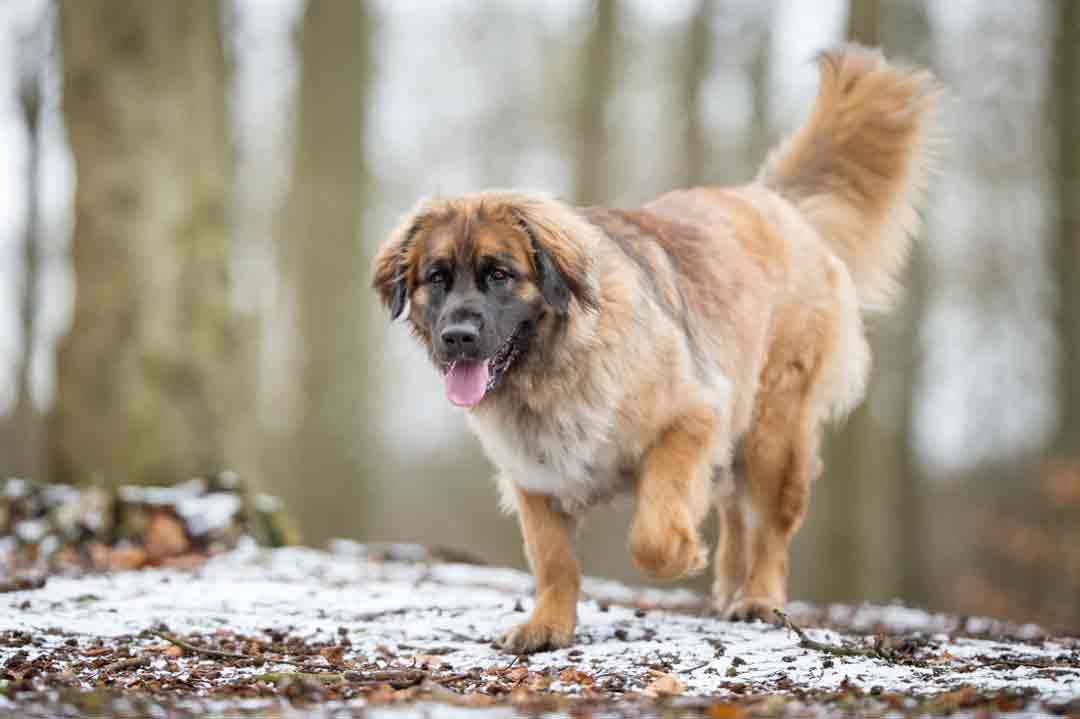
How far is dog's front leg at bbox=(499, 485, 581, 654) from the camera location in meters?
5.03

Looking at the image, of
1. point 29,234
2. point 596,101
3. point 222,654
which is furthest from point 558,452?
point 29,234

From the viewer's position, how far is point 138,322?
805 cm

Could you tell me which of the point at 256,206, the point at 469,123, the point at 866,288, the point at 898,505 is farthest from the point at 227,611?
the point at 256,206

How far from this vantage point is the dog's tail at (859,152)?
7250mm

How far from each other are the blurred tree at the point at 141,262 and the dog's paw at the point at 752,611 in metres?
3.84

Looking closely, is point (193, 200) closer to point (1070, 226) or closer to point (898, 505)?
point (898, 505)

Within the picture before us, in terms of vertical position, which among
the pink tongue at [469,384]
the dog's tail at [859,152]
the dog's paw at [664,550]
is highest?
the dog's tail at [859,152]

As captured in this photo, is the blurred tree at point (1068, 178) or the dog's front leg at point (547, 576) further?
the blurred tree at point (1068, 178)

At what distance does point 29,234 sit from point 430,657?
1609cm

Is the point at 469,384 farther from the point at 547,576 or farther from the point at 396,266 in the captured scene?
the point at 547,576

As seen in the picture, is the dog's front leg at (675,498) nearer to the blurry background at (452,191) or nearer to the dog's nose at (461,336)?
the dog's nose at (461,336)

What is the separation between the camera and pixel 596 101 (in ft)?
48.9

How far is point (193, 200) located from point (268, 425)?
577 inches

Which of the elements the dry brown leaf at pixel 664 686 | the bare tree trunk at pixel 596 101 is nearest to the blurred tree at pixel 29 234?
the bare tree trunk at pixel 596 101
